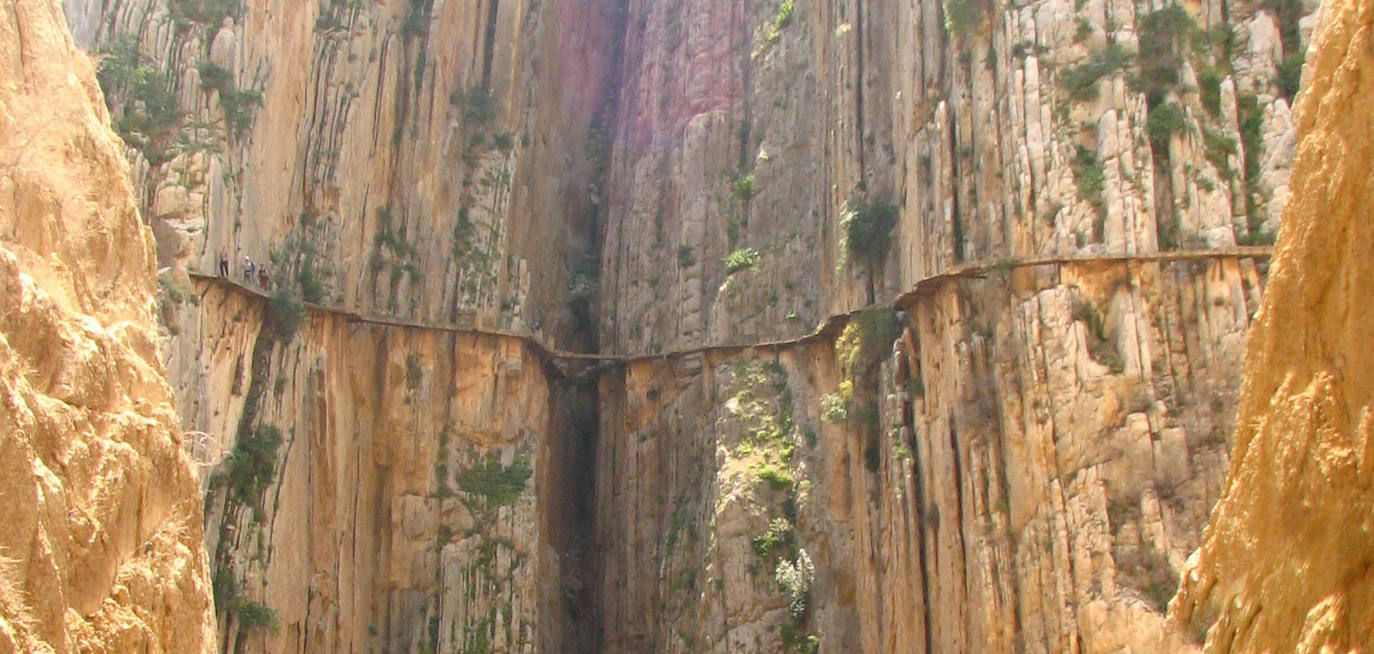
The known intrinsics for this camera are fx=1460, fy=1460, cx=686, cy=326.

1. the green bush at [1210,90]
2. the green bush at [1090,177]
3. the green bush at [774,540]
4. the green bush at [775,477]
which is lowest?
the green bush at [774,540]

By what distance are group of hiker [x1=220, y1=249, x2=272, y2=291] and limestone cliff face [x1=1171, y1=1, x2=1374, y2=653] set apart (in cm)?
2748

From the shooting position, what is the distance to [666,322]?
50.9 meters

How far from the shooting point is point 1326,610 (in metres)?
9.70

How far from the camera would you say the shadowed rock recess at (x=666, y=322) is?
30.4 m

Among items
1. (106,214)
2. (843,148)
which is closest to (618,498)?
(843,148)

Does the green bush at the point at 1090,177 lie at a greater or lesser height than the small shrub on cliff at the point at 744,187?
lesser

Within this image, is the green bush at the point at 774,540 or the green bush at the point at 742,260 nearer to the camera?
the green bush at the point at 774,540

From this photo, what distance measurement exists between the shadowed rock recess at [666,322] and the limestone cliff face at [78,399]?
0.08m

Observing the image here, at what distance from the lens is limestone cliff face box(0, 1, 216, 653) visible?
51.3ft

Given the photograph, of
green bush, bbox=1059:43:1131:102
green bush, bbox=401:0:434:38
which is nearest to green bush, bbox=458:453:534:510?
green bush, bbox=401:0:434:38

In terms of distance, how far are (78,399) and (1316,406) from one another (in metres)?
13.8

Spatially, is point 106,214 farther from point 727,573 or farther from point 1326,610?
point 727,573

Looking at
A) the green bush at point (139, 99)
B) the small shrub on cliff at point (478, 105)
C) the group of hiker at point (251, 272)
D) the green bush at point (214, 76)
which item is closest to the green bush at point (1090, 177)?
the group of hiker at point (251, 272)

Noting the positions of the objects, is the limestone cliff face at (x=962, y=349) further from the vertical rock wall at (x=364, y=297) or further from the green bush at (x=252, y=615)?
the green bush at (x=252, y=615)
